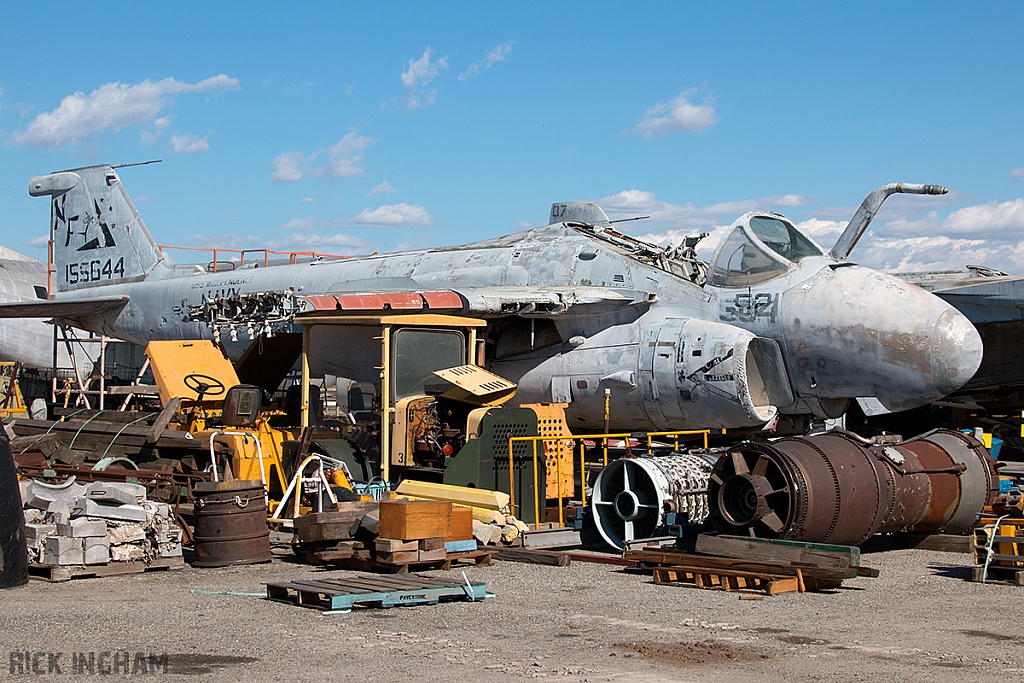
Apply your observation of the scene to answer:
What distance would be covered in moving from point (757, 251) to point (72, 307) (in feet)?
49.7

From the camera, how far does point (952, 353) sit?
1205 cm

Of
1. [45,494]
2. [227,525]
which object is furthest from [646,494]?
[45,494]

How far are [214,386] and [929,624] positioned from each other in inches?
397

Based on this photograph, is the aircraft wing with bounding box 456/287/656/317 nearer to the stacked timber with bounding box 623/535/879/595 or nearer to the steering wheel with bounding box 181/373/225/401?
the steering wheel with bounding box 181/373/225/401

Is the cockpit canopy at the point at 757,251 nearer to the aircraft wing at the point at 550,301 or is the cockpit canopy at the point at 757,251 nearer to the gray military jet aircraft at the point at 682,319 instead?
the gray military jet aircraft at the point at 682,319

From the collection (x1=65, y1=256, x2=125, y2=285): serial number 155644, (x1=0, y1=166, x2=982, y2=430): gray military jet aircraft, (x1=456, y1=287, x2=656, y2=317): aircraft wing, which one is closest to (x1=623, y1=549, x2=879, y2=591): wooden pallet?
(x1=0, y1=166, x2=982, y2=430): gray military jet aircraft

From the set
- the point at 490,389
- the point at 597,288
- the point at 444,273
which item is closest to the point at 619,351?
the point at 597,288

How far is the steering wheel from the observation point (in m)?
14.4

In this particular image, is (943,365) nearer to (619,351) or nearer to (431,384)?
(619,351)

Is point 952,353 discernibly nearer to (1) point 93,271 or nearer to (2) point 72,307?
(2) point 72,307

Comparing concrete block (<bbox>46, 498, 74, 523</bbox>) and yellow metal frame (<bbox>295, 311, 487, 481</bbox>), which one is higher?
yellow metal frame (<bbox>295, 311, 487, 481</bbox>)

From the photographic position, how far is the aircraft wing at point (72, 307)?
858 inches

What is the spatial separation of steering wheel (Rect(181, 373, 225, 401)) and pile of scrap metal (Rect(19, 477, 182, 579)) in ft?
14.0

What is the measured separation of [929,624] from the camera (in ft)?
24.2
